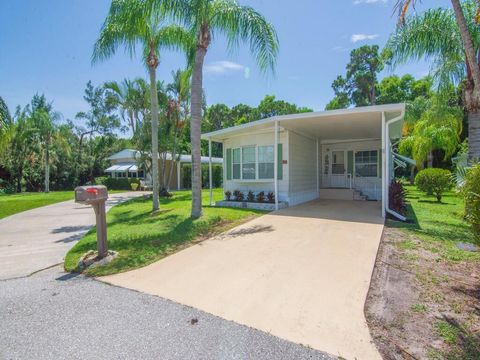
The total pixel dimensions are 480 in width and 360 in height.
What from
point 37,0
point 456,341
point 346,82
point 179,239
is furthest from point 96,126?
point 456,341

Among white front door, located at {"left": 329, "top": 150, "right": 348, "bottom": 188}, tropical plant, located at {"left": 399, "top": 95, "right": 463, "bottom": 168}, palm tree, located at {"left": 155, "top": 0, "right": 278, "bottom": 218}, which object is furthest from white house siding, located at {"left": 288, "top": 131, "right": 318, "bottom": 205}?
tropical plant, located at {"left": 399, "top": 95, "right": 463, "bottom": 168}

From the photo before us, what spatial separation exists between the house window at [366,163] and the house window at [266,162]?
Result: 18.3 ft

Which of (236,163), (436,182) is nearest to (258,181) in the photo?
(236,163)

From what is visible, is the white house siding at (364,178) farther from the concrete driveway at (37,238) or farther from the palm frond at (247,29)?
the concrete driveway at (37,238)

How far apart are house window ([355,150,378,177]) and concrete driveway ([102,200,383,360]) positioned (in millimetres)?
8049

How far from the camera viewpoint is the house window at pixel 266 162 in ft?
38.9

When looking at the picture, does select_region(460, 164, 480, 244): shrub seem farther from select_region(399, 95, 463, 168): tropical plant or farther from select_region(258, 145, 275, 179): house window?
select_region(399, 95, 463, 168): tropical plant

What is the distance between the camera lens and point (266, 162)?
11984 mm

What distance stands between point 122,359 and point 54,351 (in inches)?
26.5

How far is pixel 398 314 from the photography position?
3143 millimetres

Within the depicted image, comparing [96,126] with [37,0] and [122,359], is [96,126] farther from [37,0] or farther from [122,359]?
[122,359]

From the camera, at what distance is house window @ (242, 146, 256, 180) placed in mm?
12367

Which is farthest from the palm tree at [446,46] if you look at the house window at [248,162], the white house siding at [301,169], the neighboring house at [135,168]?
the neighboring house at [135,168]

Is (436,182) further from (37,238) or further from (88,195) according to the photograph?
(37,238)
